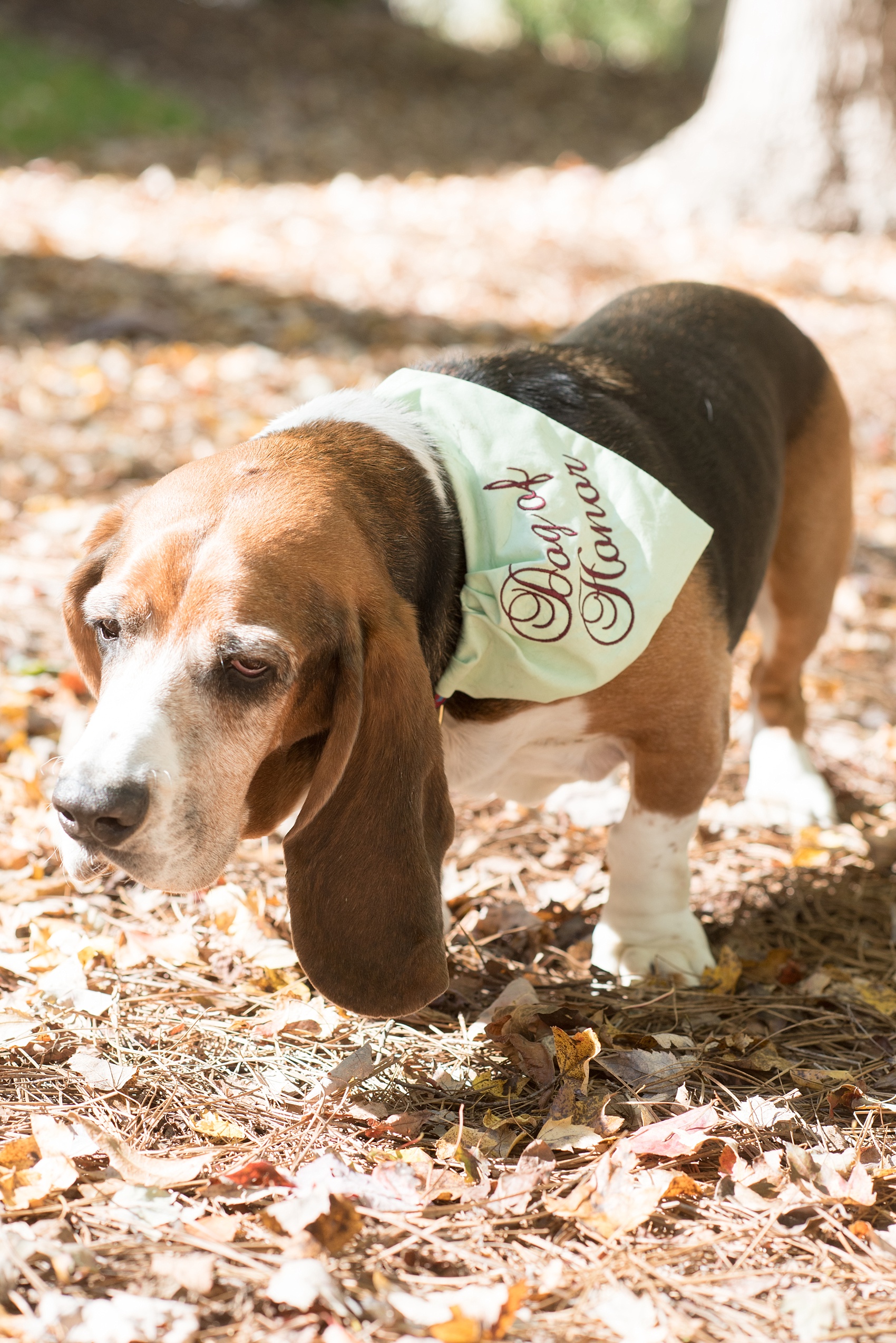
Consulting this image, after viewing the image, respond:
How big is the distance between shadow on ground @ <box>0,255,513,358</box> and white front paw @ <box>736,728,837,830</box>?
417 centimetres

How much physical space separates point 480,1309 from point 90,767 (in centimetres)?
109

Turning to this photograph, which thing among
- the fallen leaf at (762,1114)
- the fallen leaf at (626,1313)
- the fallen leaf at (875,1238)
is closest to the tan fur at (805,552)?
the fallen leaf at (762,1114)

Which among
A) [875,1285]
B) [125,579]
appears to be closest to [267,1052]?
[125,579]

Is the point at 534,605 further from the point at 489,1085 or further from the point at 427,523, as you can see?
the point at 489,1085

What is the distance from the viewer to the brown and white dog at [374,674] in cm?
228

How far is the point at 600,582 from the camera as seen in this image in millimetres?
2814

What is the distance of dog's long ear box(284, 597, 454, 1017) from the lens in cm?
243

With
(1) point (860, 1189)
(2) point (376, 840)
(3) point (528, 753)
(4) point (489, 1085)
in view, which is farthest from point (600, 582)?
(1) point (860, 1189)

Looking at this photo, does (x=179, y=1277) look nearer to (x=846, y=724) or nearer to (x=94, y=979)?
(x=94, y=979)

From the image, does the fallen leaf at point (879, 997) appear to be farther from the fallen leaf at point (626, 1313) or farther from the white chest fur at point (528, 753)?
the fallen leaf at point (626, 1313)

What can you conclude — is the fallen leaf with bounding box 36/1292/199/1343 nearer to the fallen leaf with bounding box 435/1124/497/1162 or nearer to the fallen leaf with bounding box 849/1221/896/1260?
the fallen leaf with bounding box 435/1124/497/1162

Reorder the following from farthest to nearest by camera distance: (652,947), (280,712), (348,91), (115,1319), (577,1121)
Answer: (348,91)
(652,947)
(577,1121)
(280,712)
(115,1319)

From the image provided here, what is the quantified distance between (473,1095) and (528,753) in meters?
0.87

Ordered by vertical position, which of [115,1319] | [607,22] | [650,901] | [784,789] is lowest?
[784,789]
